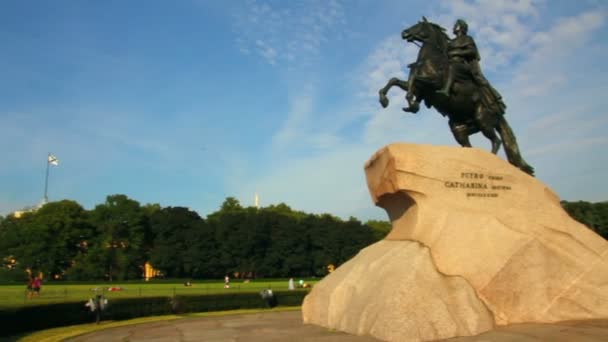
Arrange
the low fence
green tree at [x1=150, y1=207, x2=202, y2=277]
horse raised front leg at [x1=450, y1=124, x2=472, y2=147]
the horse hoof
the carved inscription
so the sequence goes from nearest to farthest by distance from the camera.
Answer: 1. the carved inscription
2. the horse hoof
3. horse raised front leg at [x1=450, y1=124, x2=472, y2=147]
4. the low fence
5. green tree at [x1=150, y1=207, x2=202, y2=277]

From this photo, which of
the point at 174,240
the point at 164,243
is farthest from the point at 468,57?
the point at 164,243

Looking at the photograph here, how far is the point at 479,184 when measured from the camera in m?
13.7

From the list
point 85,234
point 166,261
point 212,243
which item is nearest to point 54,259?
point 85,234

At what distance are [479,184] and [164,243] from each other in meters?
65.8

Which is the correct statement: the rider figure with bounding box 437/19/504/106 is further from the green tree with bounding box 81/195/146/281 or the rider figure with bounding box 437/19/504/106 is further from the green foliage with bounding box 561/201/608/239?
the green tree with bounding box 81/195/146/281

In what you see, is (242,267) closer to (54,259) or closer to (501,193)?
(54,259)

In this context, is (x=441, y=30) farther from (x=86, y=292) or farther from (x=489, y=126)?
(x=86, y=292)

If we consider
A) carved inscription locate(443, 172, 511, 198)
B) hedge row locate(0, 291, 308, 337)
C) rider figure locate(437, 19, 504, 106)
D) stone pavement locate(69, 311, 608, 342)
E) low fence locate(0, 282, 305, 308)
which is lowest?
stone pavement locate(69, 311, 608, 342)

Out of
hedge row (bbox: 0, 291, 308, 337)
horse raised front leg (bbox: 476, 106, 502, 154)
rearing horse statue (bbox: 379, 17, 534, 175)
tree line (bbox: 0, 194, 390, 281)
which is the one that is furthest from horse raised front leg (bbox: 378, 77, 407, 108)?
tree line (bbox: 0, 194, 390, 281)

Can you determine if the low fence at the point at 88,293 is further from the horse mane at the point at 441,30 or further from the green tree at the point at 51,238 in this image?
the green tree at the point at 51,238

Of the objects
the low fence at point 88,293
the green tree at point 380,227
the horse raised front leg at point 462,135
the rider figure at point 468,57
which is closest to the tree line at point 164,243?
the green tree at point 380,227

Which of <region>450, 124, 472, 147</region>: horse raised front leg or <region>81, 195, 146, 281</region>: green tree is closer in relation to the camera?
<region>450, 124, 472, 147</region>: horse raised front leg

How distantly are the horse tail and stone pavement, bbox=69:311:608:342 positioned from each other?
5542 mm

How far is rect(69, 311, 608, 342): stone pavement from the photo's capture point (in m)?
10.4
